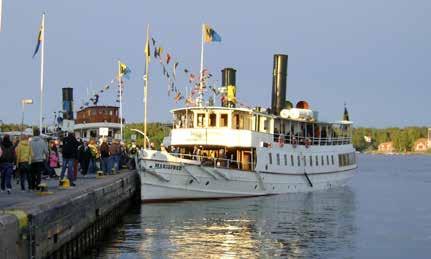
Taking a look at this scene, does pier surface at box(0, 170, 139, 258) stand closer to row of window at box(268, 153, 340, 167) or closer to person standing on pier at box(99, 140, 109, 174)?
person standing on pier at box(99, 140, 109, 174)

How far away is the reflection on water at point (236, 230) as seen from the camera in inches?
1042

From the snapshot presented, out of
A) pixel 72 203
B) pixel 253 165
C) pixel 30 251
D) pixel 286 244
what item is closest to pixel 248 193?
pixel 253 165

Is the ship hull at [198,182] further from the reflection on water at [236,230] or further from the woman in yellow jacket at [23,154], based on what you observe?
the woman in yellow jacket at [23,154]

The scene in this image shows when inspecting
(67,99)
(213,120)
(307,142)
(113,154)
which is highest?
(67,99)

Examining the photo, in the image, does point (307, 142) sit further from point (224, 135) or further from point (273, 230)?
point (273, 230)

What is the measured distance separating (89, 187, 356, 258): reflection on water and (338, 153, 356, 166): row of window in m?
10.4

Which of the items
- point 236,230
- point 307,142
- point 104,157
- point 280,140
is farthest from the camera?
point 307,142

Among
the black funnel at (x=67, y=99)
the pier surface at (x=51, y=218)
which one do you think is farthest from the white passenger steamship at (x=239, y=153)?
the black funnel at (x=67, y=99)

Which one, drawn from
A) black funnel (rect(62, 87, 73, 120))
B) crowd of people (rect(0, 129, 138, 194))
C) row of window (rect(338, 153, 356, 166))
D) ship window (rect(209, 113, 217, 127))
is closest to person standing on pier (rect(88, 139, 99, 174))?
crowd of people (rect(0, 129, 138, 194))

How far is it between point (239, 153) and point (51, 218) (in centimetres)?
2732

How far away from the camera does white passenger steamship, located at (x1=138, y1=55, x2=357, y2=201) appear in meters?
40.7

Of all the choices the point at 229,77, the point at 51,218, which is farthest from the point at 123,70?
the point at 51,218

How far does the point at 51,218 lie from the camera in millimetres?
17641

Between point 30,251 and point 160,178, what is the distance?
80.5 ft
